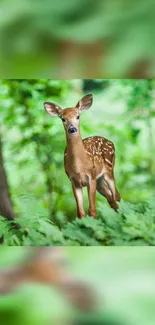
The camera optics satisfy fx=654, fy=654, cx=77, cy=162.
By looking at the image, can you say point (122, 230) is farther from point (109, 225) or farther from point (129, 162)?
point (129, 162)

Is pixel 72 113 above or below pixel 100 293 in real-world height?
above

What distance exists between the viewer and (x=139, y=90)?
2436 millimetres

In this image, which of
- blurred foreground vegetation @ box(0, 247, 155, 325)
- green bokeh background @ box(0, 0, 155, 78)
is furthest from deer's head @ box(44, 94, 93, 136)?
blurred foreground vegetation @ box(0, 247, 155, 325)

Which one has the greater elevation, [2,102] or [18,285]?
[2,102]

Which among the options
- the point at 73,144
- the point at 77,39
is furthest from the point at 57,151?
the point at 77,39

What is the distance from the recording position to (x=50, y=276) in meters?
2.23

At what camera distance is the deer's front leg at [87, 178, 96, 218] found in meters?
2.40

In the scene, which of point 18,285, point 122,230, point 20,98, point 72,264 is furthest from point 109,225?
point 20,98

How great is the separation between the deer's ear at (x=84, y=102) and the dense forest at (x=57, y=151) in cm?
2

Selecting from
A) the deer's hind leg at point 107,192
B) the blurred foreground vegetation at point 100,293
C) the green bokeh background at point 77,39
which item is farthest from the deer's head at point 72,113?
the blurred foreground vegetation at point 100,293

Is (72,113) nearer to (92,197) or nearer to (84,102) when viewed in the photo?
(84,102)

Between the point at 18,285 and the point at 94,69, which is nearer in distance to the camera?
the point at 18,285

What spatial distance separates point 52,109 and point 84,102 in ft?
0.40

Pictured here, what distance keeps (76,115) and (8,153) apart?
30 centimetres
